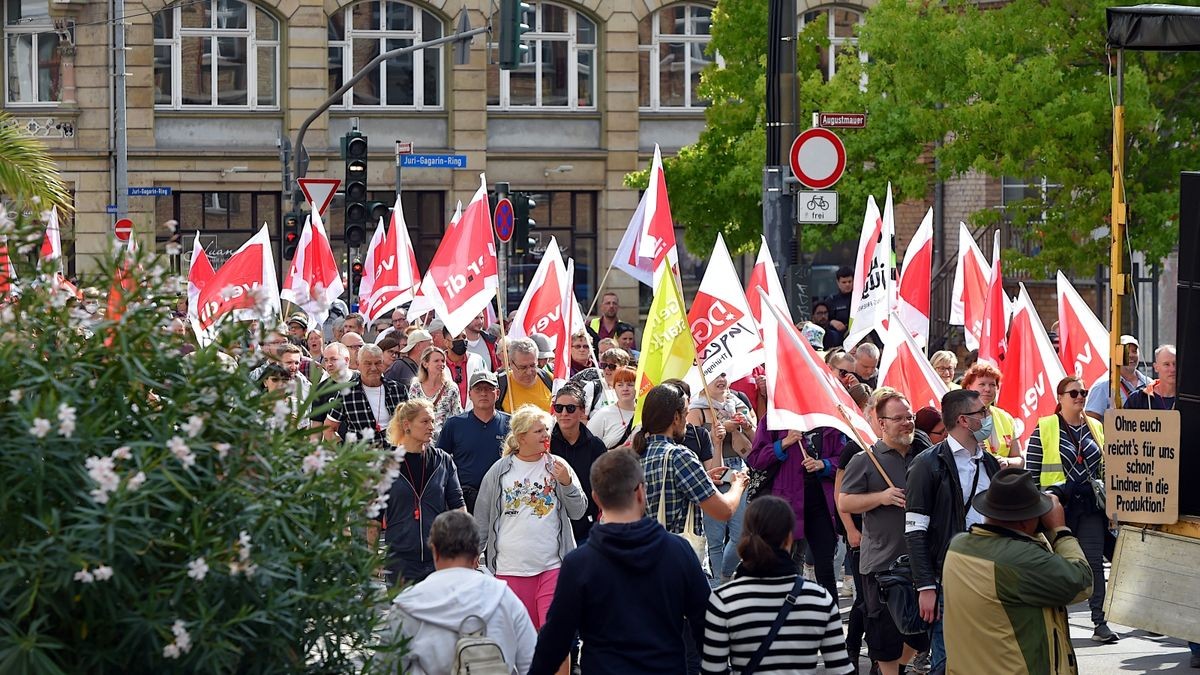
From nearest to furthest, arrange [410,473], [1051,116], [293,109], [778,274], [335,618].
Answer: [335,618], [410,473], [778,274], [1051,116], [293,109]

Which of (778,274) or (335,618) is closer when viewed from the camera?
(335,618)

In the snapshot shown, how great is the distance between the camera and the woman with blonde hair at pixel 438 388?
42.4ft

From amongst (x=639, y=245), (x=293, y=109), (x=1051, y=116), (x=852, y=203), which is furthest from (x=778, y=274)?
(x=293, y=109)

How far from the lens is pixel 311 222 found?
2156 centimetres

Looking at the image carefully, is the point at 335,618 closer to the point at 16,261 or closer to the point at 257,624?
the point at 257,624

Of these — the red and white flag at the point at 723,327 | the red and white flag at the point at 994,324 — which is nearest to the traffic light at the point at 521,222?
the red and white flag at the point at 994,324

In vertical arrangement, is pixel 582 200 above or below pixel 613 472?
above

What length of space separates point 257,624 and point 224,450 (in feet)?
1.42

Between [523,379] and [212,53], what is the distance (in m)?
26.6

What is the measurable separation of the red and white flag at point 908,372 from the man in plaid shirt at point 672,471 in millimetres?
3424

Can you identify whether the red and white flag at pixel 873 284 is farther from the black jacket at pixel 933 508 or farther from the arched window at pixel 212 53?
the arched window at pixel 212 53

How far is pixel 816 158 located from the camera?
50.2ft

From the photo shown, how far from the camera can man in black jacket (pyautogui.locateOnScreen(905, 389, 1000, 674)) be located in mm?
8648

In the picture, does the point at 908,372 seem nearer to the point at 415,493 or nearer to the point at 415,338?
the point at 415,493
